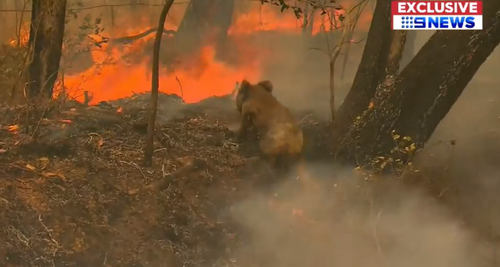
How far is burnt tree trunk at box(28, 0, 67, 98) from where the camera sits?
3.65 m

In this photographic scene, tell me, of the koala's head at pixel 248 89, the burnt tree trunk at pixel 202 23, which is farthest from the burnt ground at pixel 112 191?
the burnt tree trunk at pixel 202 23

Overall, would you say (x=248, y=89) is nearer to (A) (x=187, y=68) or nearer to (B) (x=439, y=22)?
(A) (x=187, y=68)

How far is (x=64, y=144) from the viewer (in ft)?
11.0

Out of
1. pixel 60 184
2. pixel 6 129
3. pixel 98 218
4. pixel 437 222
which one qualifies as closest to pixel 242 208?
pixel 98 218

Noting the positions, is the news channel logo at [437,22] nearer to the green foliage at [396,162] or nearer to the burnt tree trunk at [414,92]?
Answer: the burnt tree trunk at [414,92]

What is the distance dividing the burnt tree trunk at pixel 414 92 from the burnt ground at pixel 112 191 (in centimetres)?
45

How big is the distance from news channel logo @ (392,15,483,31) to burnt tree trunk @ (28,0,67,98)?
8.24 feet

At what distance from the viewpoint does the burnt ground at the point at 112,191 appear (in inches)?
110

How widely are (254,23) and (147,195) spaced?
2.96 meters

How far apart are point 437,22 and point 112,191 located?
261 cm

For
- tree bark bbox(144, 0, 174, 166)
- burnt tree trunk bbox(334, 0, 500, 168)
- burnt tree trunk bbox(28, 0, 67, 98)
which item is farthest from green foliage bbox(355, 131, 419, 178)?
burnt tree trunk bbox(28, 0, 67, 98)

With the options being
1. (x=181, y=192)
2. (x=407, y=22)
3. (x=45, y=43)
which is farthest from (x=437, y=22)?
(x=45, y=43)

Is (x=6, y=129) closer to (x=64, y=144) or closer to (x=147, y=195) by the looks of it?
(x=64, y=144)

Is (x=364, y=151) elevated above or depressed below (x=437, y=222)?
above
